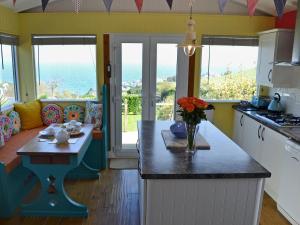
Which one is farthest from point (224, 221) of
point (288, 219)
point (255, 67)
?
point (255, 67)

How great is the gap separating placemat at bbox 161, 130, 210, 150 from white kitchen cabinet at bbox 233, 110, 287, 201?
1017 mm

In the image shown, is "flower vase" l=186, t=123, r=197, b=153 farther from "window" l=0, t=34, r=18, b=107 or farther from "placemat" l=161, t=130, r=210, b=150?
"window" l=0, t=34, r=18, b=107

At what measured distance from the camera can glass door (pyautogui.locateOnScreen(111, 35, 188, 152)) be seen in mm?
4344

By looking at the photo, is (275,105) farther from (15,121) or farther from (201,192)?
(15,121)

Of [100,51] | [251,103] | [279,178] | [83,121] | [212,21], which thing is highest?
[212,21]

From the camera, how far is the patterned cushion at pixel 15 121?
3.84 meters

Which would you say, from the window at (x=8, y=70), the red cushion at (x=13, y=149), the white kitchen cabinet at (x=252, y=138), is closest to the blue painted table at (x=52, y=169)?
the red cushion at (x=13, y=149)

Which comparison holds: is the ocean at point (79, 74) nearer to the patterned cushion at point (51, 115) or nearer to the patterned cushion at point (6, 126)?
the patterned cushion at point (51, 115)

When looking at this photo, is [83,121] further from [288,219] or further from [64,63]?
[288,219]

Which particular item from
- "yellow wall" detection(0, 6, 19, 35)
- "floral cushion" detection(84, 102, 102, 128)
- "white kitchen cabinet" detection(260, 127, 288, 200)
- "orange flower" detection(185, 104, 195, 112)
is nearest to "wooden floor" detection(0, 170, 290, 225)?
"white kitchen cabinet" detection(260, 127, 288, 200)

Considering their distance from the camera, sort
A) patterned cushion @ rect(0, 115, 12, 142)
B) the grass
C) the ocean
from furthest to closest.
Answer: the grass, the ocean, patterned cushion @ rect(0, 115, 12, 142)

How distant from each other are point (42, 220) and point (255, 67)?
379 cm

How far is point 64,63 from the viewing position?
4.42 meters

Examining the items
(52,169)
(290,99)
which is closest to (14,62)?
(52,169)
